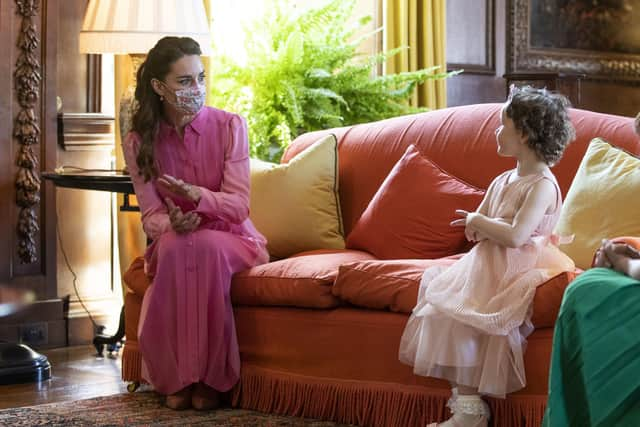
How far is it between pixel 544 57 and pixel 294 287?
4.59 m

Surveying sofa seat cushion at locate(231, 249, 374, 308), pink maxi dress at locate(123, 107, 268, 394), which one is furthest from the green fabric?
pink maxi dress at locate(123, 107, 268, 394)

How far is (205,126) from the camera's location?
11.2ft

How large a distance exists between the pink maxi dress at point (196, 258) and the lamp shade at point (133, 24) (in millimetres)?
685

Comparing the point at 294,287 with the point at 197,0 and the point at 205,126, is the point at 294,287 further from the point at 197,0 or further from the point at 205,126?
the point at 197,0

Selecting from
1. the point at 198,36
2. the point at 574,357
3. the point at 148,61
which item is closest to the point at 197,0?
Answer: the point at 198,36

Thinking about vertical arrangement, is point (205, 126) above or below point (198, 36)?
below

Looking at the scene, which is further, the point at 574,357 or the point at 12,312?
the point at 12,312

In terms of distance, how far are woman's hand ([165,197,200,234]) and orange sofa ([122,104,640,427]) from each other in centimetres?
23

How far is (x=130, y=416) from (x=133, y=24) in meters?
1.55

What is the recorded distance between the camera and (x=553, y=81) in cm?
649

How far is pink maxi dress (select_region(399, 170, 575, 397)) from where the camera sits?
2.60 meters

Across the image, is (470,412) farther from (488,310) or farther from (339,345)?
(339,345)

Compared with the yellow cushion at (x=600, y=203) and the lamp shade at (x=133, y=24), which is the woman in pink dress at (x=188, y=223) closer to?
the lamp shade at (x=133, y=24)

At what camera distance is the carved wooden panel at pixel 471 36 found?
22.0 ft
